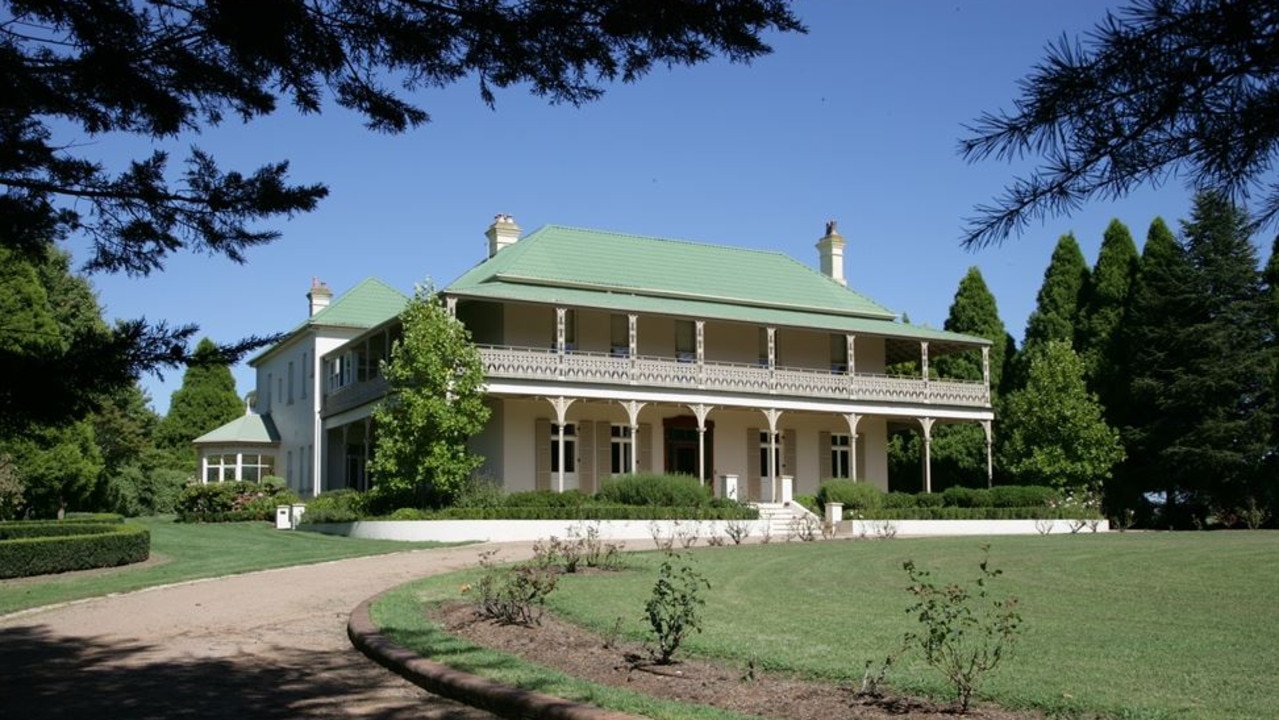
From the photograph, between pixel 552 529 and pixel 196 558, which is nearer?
pixel 196 558

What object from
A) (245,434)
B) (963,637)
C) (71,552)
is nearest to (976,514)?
(71,552)

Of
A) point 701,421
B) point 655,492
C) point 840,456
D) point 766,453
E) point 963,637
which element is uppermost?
point 701,421

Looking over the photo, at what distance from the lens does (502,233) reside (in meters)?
42.4

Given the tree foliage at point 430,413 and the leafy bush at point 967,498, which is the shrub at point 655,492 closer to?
the tree foliage at point 430,413

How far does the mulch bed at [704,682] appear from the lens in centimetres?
692

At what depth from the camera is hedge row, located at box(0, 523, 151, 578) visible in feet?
61.8

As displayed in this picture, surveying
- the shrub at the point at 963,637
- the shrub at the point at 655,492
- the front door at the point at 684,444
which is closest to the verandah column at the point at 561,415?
the shrub at the point at 655,492

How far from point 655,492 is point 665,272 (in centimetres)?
1208

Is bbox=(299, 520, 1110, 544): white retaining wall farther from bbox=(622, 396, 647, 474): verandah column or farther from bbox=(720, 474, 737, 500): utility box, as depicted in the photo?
bbox=(720, 474, 737, 500): utility box

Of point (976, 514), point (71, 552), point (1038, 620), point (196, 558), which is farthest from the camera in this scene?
point (976, 514)

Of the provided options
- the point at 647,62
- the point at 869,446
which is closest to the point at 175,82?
the point at 647,62

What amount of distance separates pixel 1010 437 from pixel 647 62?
137ft

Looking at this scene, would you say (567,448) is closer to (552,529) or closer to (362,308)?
(552,529)

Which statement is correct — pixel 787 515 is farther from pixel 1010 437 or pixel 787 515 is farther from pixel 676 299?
pixel 1010 437
